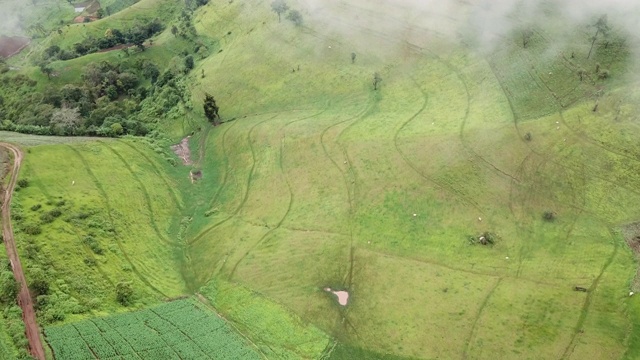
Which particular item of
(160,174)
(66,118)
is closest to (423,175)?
(160,174)

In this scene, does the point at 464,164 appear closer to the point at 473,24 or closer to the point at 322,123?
the point at 322,123

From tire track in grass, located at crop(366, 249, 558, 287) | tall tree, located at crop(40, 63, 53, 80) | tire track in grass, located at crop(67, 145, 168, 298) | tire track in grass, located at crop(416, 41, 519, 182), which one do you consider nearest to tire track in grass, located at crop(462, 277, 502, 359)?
tire track in grass, located at crop(366, 249, 558, 287)

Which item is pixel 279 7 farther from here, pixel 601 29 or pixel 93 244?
pixel 93 244

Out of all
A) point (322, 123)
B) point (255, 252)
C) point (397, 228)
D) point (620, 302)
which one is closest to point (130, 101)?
point (322, 123)

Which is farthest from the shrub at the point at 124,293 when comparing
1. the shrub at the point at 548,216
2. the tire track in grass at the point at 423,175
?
the shrub at the point at 548,216

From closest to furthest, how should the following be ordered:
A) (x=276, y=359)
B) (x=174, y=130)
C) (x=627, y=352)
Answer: (x=627, y=352)
(x=276, y=359)
(x=174, y=130)
